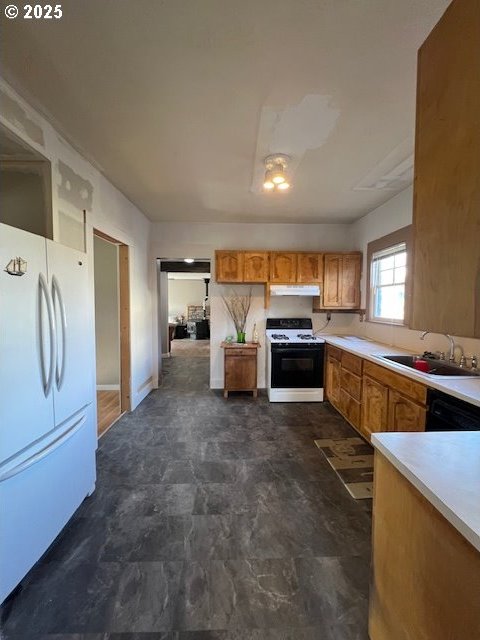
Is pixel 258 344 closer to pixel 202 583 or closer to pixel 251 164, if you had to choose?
pixel 251 164

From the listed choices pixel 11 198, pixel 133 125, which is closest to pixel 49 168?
pixel 11 198

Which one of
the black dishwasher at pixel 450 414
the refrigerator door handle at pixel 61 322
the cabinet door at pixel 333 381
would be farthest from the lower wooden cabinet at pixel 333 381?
the refrigerator door handle at pixel 61 322

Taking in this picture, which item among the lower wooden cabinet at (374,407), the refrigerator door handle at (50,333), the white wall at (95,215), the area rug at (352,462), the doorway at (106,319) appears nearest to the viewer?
the refrigerator door handle at (50,333)

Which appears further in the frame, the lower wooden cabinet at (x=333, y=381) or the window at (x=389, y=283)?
the lower wooden cabinet at (x=333, y=381)

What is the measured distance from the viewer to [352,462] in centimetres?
252

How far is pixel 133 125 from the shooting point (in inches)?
80.4

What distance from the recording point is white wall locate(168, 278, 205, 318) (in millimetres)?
12062

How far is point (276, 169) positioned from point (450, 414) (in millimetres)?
2304

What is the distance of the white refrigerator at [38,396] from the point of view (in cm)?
132

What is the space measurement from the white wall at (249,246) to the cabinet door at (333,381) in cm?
90

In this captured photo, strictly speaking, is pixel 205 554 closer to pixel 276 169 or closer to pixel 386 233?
pixel 276 169

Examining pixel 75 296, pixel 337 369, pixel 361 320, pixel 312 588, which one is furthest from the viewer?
pixel 361 320

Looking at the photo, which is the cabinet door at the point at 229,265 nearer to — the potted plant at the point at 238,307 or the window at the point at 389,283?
the potted plant at the point at 238,307

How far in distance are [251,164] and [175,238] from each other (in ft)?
7.32
